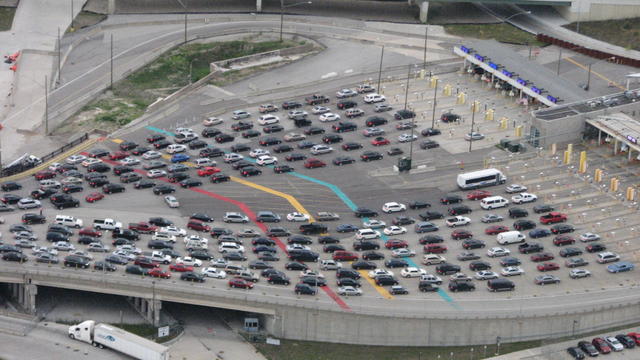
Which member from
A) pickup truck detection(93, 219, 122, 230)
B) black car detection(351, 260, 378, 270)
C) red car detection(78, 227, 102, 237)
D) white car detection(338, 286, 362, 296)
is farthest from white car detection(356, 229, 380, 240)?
red car detection(78, 227, 102, 237)

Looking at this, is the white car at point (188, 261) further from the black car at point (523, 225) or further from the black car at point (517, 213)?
the black car at point (517, 213)

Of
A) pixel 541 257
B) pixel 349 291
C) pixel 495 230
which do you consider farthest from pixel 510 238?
pixel 349 291

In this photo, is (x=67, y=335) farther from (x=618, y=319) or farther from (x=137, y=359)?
(x=618, y=319)

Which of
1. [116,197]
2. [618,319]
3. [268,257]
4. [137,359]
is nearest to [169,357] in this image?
[137,359]

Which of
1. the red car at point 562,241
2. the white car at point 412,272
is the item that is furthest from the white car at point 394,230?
the red car at point 562,241

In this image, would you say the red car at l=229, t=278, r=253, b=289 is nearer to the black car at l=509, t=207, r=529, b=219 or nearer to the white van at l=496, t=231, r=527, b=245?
the white van at l=496, t=231, r=527, b=245

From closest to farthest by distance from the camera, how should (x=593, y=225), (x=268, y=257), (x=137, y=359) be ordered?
(x=137, y=359) < (x=268, y=257) < (x=593, y=225)
